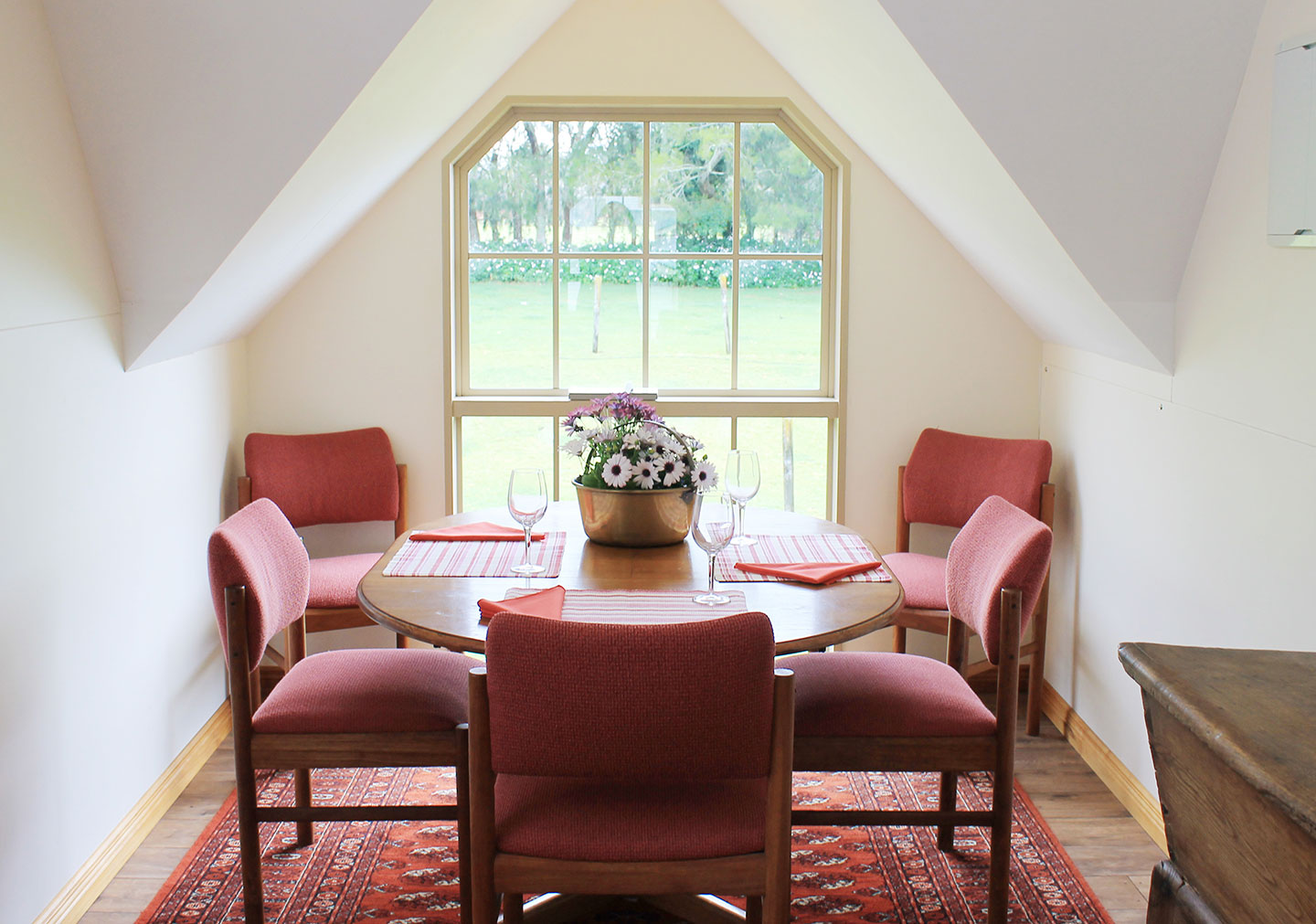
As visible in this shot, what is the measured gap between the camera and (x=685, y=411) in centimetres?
391

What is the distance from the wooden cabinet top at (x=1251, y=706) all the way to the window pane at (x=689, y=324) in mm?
2823

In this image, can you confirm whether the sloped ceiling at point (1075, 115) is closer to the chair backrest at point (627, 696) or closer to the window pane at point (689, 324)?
the window pane at point (689, 324)

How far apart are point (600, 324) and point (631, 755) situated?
248cm

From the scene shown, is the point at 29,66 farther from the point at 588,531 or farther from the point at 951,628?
the point at 951,628

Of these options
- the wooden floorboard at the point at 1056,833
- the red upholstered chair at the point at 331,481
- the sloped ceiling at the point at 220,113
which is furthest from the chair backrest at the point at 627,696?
the red upholstered chair at the point at 331,481

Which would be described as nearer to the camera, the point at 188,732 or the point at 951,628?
the point at 951,628

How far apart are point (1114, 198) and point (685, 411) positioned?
5.32 feet

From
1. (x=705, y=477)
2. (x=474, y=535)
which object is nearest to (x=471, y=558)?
(x=474, y=535)

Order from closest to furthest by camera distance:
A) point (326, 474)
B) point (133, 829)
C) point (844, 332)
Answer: point (133, 829) < point (326, 474) < point (844, 332)

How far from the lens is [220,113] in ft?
8.45

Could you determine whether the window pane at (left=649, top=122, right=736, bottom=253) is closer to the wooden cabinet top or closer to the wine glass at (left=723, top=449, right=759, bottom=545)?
the wine glass at (left=723, top=449, right=759, bottom=545)

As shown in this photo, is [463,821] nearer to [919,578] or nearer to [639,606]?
[639,606]

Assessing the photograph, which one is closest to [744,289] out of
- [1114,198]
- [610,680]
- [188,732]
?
[1114,198]

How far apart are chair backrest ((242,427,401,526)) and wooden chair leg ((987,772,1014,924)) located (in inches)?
86.5
